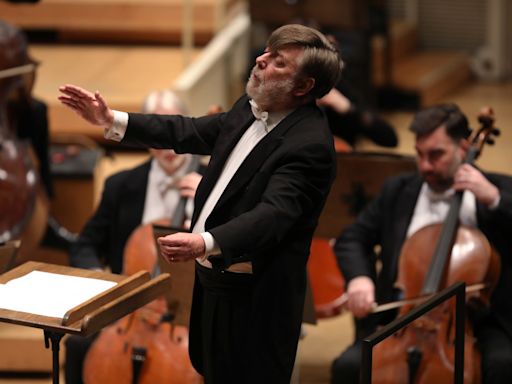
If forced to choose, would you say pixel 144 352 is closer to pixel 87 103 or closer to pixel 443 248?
pixel 443 248

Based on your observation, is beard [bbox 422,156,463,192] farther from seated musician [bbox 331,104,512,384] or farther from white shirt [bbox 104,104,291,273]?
white shirt [bbox 104,104,291,273]

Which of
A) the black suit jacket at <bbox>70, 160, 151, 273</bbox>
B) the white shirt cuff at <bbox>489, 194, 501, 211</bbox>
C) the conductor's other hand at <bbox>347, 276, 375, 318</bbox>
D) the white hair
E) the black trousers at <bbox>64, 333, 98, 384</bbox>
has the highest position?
the white hair

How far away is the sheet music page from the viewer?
2779mm

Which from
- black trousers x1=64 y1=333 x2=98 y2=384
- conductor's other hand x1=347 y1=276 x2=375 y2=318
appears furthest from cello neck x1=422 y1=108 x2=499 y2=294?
black trousers x1=64 y1=333 x2=98 y2=384

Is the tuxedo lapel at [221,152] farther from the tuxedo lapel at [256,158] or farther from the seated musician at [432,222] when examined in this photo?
the seated musician at [432,222]

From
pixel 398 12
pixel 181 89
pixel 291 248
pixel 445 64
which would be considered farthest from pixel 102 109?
pixel 398 12

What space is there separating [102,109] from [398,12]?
6491 mm

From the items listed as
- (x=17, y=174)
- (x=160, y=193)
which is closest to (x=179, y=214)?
(x=160, y=193)

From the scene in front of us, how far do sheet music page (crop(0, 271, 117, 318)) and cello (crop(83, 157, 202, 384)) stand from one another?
2.19 feet

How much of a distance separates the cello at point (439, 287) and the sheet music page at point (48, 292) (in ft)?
3.02

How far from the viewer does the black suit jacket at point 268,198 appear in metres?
2.68

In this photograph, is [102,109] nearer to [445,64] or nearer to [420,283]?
[420,283]

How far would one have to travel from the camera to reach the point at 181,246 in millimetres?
2549

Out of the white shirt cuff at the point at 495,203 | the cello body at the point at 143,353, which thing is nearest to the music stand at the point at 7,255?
the cello body at the point at 143,353
